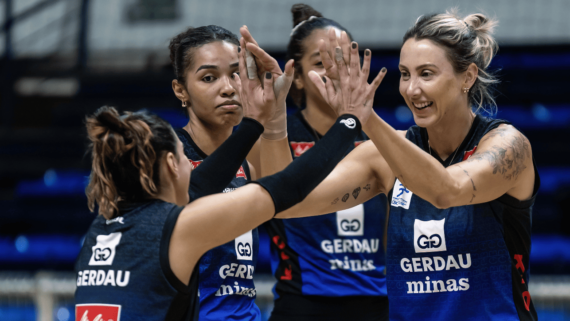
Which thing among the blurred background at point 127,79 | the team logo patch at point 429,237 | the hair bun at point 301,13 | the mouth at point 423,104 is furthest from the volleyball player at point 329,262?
the blurred background at point 127,79

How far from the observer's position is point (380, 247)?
335 cm

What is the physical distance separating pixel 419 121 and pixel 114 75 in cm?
651

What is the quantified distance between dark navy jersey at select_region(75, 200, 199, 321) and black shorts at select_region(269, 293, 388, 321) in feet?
4.28

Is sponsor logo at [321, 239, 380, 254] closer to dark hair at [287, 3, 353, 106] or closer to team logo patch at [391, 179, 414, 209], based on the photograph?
team logo patch at [391, 179, 414, 209]

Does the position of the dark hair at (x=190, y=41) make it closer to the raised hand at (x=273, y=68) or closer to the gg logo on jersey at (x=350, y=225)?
the raised hand at (x=273, y=68)

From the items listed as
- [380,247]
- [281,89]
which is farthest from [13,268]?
[281,89]

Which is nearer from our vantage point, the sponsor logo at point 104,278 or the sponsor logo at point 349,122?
the sponsor logo at point 104,278

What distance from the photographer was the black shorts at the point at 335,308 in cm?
321

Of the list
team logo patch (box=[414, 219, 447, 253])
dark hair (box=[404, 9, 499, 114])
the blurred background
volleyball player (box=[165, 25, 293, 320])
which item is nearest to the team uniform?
volleyball player (box=[165, 25, 293, 320])

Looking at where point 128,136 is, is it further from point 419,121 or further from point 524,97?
point 524,97

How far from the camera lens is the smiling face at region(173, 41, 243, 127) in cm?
276

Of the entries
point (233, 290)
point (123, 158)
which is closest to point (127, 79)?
point (233, 290)

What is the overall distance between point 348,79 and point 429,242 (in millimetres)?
751

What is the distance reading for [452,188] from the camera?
2.24 metres
